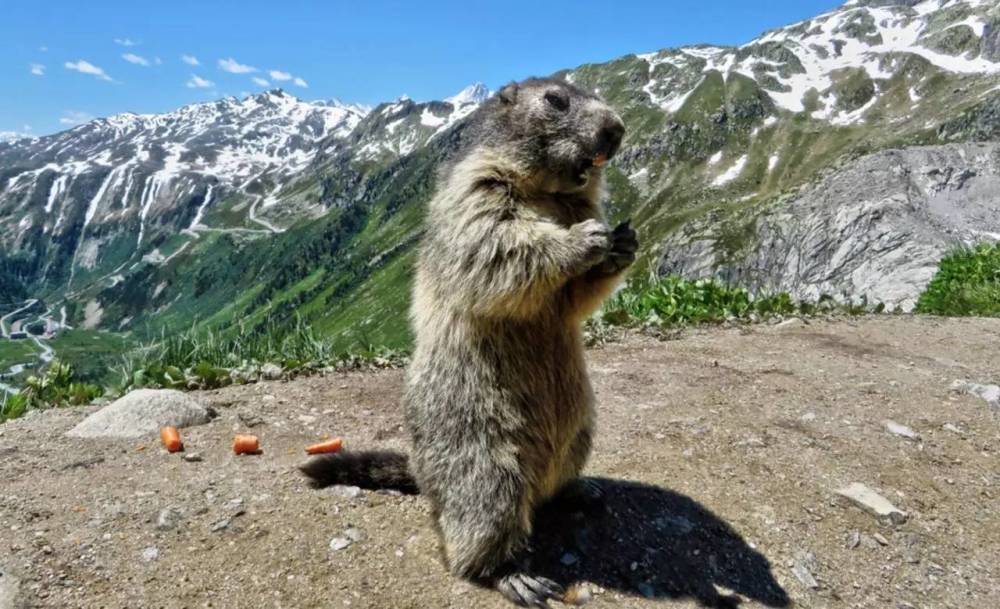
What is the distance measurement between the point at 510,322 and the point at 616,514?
6.32 feet

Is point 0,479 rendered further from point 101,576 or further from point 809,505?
point 809,505

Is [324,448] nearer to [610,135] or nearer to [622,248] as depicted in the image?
[622,248]

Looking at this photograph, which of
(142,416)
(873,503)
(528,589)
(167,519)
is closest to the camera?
(528,589)

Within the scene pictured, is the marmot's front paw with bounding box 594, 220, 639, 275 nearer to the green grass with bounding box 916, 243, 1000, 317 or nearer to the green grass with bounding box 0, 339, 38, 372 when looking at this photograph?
the green grass with bounding box 916, 243, 1000, 317

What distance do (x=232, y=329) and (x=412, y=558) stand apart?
7284mm

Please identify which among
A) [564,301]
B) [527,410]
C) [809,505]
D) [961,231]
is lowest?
[809,505]

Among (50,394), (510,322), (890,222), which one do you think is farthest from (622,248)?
(890,222)

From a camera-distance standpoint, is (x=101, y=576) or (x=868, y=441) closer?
(x=101, y=576)

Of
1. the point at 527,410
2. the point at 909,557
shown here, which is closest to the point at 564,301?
the point at 527,410

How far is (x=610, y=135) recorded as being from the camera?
4.88 meters

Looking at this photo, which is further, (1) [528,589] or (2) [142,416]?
(2) [142,416]

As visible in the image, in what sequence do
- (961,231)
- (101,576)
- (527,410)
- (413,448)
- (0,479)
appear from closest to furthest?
(101,576) → (527,410) → (413,448) → (0,479) → (961,231)

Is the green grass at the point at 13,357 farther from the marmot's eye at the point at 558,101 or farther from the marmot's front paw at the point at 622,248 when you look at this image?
the marmot's front paw at the point at 622,248

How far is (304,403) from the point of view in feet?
26.9
